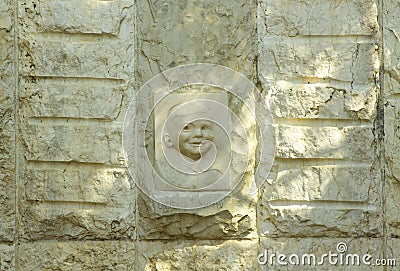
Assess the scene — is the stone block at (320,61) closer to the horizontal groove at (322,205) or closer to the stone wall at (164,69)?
the stone wall at (164,69)

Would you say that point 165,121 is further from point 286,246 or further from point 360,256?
point 360,256

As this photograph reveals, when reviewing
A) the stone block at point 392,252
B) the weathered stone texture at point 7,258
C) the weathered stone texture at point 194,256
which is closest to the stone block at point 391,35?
the stone block at point 392,252

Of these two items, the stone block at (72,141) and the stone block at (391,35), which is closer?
the stone block at (72,141)

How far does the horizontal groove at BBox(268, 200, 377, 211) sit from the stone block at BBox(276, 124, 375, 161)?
236 mm

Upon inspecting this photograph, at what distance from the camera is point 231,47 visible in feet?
14.4

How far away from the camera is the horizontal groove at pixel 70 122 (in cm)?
433

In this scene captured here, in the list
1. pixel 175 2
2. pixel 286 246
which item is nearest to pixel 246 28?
pixel 175 2

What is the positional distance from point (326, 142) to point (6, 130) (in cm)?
166

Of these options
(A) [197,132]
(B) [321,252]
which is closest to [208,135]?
(A) [197,132]

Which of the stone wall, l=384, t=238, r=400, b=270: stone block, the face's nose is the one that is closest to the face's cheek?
the face's nose

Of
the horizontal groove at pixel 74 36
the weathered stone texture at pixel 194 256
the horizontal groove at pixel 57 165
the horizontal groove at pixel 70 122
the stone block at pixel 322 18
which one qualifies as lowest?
the weathered stone texture at pixel 194 256

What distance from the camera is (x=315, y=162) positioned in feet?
14.4

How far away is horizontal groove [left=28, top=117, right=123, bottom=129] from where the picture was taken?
433cm

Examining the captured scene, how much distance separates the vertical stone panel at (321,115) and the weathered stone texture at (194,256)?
0.64 feet
